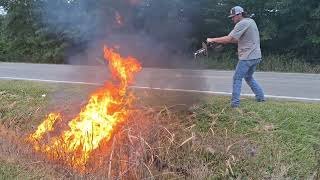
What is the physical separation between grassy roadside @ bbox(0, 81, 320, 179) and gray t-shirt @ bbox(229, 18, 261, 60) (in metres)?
Answer: 0.77

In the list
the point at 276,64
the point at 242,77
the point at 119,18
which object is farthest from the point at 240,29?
the point at 276,64

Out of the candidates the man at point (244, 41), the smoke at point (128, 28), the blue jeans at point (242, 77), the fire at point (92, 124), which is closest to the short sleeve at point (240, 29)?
the man at point (244, 41)

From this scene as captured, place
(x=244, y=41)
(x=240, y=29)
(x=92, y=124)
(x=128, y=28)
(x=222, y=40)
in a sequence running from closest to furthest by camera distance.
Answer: (x=92, y=124), (x=128, y=28), (x=222, y=40), (x=240, y=29), (x=244, y=41)

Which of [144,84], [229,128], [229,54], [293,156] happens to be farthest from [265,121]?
[229,54]

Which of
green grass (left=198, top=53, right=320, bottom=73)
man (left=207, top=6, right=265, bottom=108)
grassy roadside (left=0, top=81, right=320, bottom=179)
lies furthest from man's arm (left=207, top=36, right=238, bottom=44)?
green grass (left=198, top=53, right=320, bottom=73)

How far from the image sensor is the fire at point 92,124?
567 centimetres

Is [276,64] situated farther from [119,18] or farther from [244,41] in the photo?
[119,18]

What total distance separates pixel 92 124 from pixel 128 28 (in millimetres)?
1406

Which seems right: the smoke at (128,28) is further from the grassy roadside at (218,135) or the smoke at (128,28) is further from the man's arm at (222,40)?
the grassy roadside at (218,135)

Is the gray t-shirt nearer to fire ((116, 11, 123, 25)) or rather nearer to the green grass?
fire ((116, 11, 123, 25))

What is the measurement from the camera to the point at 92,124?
5.99 metres

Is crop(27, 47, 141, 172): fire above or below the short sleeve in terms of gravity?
below

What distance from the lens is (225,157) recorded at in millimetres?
5609

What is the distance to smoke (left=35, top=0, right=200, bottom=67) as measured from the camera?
20.3 feet
